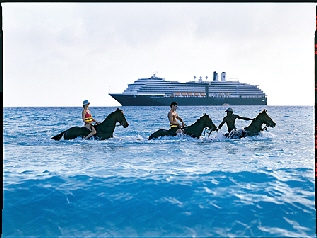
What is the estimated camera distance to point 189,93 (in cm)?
5247

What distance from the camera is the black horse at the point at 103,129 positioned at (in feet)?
32.5

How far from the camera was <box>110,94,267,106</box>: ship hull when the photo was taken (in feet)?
167

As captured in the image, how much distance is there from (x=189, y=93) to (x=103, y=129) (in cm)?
4303

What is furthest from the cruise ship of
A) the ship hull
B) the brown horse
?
the brown horse

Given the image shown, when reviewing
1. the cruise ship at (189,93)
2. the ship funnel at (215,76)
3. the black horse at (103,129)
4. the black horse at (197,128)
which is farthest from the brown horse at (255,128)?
the ship funnel at (215,76)

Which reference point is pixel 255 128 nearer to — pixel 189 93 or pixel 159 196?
pixel 159 196

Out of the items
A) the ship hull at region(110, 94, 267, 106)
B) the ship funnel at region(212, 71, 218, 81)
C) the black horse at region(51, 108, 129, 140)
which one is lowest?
the black horse at region(51, 108, 129, 140)

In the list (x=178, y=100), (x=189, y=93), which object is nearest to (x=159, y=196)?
(x=178, y=100)

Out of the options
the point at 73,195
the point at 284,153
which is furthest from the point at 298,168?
the point at 73,195

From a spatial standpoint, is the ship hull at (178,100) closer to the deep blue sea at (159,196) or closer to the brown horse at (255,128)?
the brown horse at (255,128)

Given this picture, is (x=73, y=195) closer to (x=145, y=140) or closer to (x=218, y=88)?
(x=145, y=140)

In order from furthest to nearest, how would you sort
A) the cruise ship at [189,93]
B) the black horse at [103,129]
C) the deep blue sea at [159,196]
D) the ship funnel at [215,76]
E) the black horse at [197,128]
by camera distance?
the ship funnel at [215,76], the cruise ship at [189,93], the black horse at [197,128], the black horse at [103,129], the deep blue sea at [159,196]

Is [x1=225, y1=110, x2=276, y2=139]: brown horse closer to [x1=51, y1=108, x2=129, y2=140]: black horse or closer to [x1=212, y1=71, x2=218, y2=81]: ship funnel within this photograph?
[x1=51, y1=108, x2=129, y2=140]: black horse

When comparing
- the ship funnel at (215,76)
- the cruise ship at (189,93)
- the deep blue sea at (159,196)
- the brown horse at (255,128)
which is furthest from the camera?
the ship funnel at (215,76)
